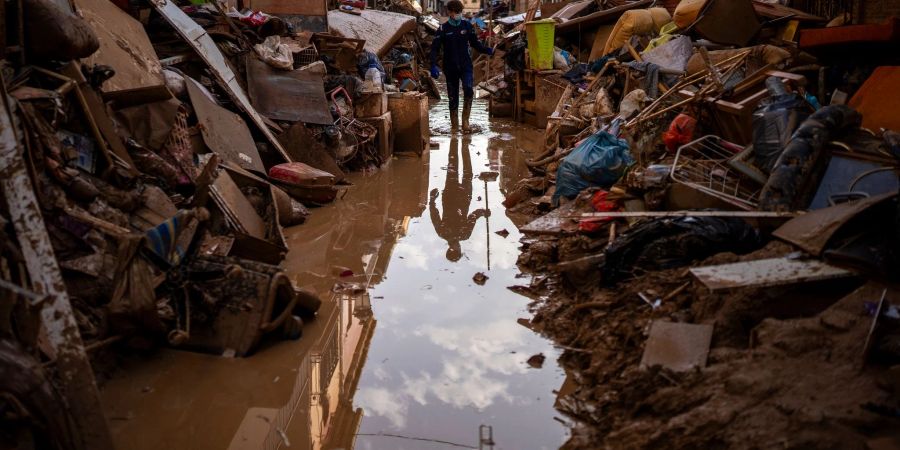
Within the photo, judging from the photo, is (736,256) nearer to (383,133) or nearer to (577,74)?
(383,133)

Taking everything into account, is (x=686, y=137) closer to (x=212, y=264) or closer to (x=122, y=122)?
(x=212, y=264)

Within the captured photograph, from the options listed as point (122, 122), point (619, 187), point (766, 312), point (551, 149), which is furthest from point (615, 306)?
point (551, 149)

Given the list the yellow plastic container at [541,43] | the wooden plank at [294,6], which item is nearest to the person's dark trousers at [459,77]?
the yellow plastic container at [541,43]

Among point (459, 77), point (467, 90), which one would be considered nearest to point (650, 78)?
point (467, 90)

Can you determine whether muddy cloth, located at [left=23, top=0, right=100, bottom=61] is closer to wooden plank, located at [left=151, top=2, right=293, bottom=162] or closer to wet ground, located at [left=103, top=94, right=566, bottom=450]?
wet ground, located at [left=103, top=94, right=566, bottom=450]

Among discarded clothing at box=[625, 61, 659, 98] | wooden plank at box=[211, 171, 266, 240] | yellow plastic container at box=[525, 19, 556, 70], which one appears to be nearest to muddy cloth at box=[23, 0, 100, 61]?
wooden plank at box=[211, 171, 266, 240]

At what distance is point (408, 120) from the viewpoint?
1060 cm

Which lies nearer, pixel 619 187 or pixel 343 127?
pixel 619 187

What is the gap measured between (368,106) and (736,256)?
6.41m

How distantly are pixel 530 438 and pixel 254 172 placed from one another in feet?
A: 15.0

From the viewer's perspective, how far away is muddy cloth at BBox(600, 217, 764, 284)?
4.48m

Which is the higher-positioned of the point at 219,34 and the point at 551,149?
the point at 219,34

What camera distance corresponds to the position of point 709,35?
357 inches

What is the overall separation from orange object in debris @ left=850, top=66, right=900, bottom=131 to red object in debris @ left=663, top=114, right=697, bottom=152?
4.00ft
